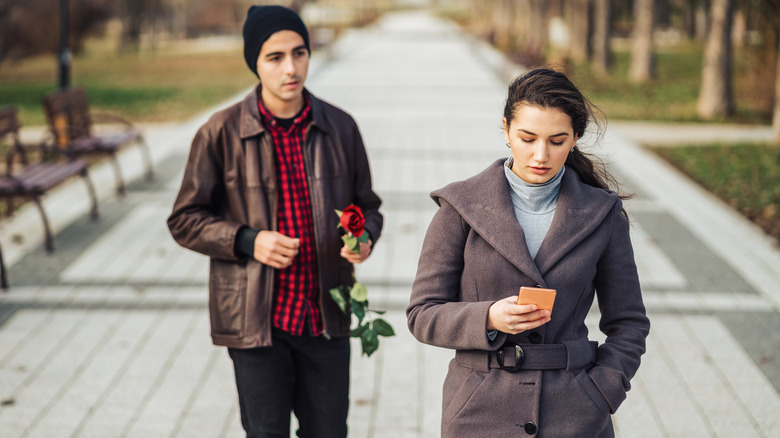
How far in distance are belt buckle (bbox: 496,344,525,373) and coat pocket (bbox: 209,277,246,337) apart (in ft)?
3.47

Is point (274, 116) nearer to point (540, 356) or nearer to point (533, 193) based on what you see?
point (533, 193)

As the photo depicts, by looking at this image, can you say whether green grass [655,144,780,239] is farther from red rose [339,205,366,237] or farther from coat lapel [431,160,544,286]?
coat lapel [431,160,544,286]

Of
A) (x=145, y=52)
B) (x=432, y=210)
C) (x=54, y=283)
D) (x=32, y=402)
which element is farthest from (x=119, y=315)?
(x=145, y=52)

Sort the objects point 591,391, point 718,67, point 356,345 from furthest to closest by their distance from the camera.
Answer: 1. point 718,67
2. point 356,345
3. point 591,391

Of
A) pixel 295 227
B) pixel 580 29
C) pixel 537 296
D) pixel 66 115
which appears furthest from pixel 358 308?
pixel 580 29

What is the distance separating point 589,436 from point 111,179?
341 inches

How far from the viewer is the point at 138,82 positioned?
23.2 metres

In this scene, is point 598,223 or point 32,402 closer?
point 598,223

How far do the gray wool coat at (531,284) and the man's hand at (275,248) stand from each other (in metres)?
0.65

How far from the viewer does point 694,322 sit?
5660mm

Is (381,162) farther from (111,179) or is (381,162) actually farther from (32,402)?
(32,402)

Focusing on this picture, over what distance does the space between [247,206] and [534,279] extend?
1.21 meters

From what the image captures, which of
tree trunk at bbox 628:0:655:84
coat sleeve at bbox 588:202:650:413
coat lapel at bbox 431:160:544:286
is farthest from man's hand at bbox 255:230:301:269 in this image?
tree trunk at bbox 628:0:655:84

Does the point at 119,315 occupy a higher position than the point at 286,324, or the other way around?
the point at 286,324
